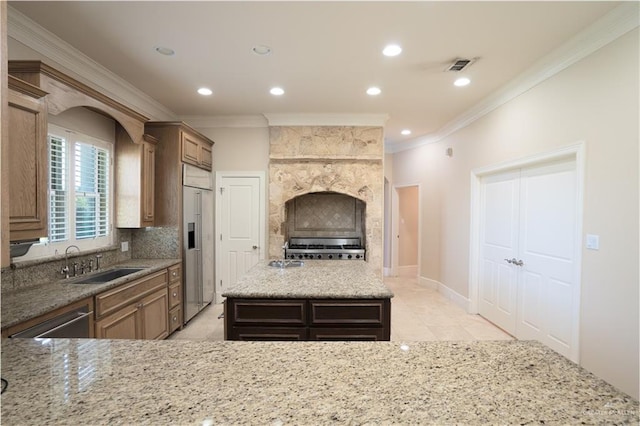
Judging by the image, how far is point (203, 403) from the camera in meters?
0.83

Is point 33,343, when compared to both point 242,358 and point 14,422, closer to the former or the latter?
point 14,422

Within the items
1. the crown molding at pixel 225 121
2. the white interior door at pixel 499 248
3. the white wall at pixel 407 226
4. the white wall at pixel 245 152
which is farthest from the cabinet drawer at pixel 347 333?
the white wall at pixel 407 226

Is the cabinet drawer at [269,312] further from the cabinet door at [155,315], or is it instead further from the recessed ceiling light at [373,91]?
the recessed ceiling light at [373,91]

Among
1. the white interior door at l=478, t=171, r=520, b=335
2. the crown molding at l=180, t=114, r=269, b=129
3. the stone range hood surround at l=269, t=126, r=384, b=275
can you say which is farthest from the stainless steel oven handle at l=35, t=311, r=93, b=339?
the white interior door at l=478, t=171, r=520, b=335

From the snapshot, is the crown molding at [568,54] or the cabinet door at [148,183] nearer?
the crown molding at [568,54]

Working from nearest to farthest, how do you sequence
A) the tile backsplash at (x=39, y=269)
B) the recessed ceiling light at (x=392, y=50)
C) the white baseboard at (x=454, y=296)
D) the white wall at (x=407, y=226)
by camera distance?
1. the tile backsplash at (x=39, y=269)
2. the recessed ceiling light at (x=392, y=50)
3. the white baseboard at (x=454, y=296)
4. the white wall at (x=407, y=226)

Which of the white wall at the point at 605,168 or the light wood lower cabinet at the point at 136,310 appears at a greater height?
the white wall at the point at 605,168

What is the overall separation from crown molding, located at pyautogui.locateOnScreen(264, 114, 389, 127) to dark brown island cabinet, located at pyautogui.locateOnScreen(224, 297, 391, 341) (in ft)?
10.4

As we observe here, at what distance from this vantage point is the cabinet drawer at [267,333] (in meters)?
2.23

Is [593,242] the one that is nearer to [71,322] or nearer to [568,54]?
[568,54]

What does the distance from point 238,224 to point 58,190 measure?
2.39 meters

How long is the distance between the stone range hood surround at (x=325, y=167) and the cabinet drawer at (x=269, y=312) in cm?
247

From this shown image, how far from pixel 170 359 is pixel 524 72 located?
3900 mm

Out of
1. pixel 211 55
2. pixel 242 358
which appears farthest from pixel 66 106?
pixel 242 358
